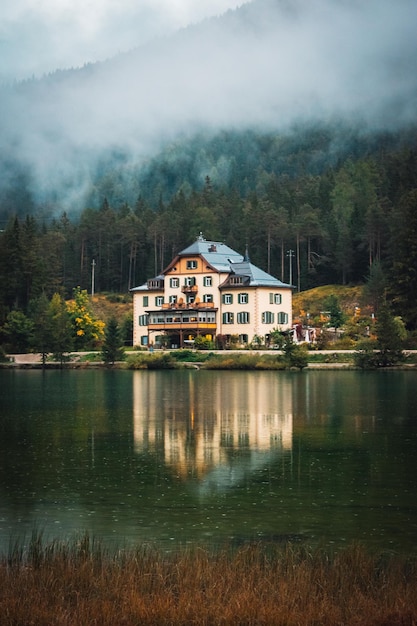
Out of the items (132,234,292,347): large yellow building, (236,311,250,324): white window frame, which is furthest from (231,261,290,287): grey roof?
(236,311,250,324): white window frame

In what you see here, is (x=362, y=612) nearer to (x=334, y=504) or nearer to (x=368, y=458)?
(x=334, y=504)

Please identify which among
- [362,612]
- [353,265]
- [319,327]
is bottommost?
[362,612]

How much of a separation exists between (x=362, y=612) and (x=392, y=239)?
3451 inches

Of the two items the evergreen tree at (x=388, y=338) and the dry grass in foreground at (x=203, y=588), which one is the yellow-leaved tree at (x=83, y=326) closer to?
the evergreen tree at (x=388, y=338)

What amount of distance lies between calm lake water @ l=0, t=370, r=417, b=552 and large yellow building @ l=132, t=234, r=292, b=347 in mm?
42444

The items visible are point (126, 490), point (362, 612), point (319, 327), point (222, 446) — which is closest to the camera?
point (362, 612)

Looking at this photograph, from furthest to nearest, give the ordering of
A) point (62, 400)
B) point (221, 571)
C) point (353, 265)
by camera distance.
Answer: point (353, 265) → point (62, 400) → point (221, 571)

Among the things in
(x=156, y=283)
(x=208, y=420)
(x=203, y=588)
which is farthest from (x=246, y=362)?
(x=203, y=588)

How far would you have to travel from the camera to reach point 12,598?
12.1 metres

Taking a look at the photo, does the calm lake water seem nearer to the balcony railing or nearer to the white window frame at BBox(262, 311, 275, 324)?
the white window frame at BBox(262, 311, 275, 324)

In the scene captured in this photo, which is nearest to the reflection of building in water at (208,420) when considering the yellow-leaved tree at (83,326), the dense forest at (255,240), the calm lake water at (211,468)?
the calm lake water at (211,468)

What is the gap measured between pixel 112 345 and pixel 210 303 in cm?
1368

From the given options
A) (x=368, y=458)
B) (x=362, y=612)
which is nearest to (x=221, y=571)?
(x=362, y=612)

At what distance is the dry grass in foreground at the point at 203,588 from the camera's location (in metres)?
11.6
